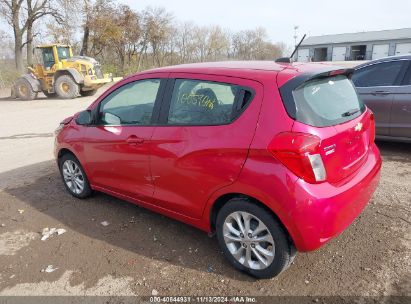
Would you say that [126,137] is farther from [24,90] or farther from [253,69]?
[24,90]

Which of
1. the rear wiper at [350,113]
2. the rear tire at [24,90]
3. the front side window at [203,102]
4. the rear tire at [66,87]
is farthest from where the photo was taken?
the rear tire at [24,90]

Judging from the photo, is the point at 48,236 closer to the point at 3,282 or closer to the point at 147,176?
the point at 3,282

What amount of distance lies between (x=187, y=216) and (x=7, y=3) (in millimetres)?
31438

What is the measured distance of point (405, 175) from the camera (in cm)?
483

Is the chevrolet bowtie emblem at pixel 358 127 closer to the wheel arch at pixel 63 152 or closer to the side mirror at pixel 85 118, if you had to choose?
the side mirror at pixel 85 118

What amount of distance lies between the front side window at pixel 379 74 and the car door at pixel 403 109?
0.61 feet

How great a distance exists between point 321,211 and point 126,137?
2043 mm

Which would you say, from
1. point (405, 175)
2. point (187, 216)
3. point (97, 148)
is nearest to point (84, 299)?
point (187, 216)

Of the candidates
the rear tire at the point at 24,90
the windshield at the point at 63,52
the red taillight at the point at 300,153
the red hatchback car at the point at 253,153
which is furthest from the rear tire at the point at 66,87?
the red taillight at the point at 300,153

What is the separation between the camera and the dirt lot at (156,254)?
2.82 m

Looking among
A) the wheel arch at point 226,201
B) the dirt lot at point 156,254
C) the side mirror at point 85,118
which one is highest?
the side mirror at point 85,118

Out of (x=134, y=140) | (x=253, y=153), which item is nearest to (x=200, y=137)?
(x=253, y=153)

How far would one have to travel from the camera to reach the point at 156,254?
3.30 m

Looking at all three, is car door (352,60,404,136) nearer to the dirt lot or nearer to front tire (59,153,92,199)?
the dirt lot
